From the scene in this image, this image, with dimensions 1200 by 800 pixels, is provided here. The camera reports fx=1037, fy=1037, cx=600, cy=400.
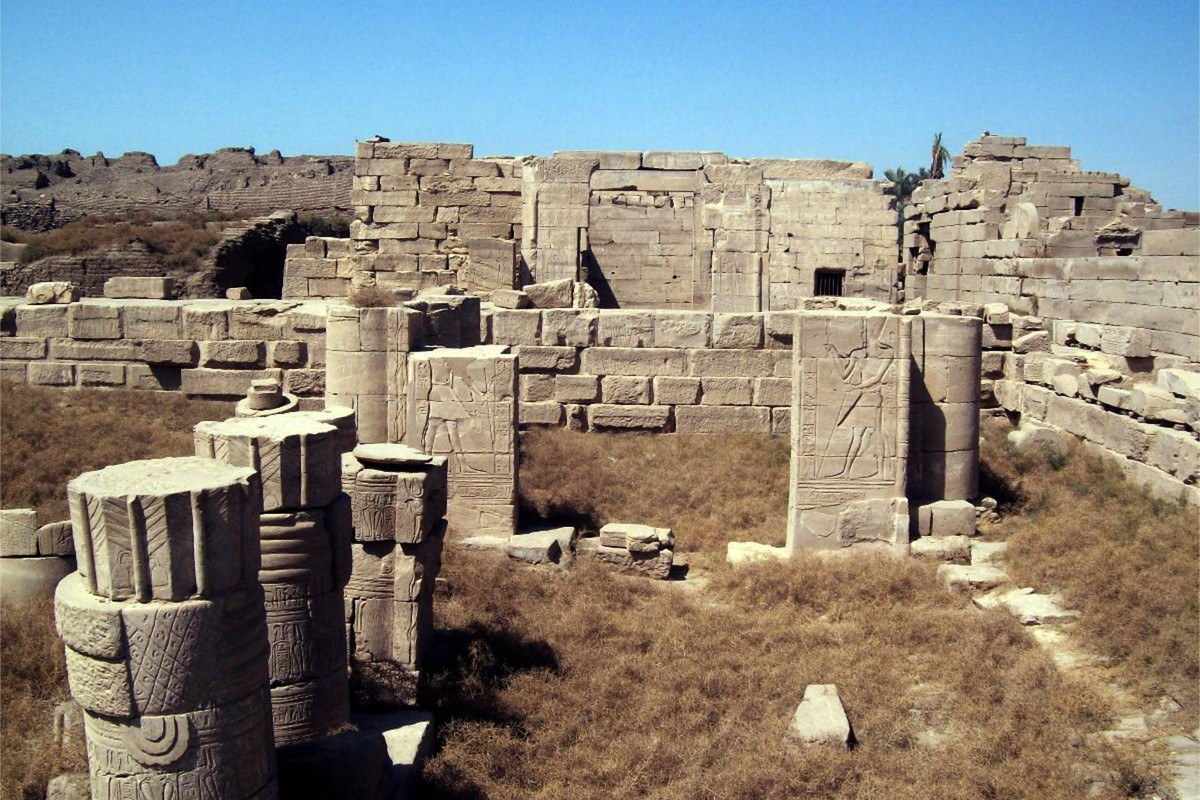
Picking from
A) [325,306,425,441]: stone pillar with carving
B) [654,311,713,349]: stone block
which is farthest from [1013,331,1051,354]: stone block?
[325,306,425,441]: stone pillar with carving

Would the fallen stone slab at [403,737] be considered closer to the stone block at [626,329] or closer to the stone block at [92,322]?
the stone block at [626,329]

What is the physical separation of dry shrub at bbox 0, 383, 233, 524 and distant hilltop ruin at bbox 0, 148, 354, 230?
27.6m

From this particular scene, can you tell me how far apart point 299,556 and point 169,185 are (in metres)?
43.7

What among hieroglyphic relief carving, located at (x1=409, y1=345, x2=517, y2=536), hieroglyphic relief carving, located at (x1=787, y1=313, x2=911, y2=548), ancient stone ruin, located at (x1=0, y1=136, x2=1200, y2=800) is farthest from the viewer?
hieroglyphic relief carving, located at (x1=409, y1=345, x2=517, y2=536)

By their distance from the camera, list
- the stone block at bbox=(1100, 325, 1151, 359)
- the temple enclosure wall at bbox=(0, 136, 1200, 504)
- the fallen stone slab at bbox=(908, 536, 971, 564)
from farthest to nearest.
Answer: the stone block at bbox=(1100, 325, 1151, 359)
the temple enclosure wall at bbox=(0, 136, 1200, 504)
the fallen stone slab at bbox=(908, 536, 971, 564)

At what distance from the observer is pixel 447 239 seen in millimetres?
17422

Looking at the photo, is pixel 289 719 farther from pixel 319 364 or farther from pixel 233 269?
pixel 233 269

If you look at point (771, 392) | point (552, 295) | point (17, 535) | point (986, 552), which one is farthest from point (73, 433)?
point (986, 552)

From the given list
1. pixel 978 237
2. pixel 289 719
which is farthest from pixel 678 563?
pixel 978 237

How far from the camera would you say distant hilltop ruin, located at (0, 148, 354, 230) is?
39156mm

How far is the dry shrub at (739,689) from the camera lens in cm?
536

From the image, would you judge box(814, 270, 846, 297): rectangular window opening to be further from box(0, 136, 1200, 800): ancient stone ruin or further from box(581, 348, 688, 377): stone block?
box(581, 348, 688, 377): stone block

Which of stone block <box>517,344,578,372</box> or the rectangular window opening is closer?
stone block <box>517,344,578,372</box>

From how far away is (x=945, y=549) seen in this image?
8.70 m
